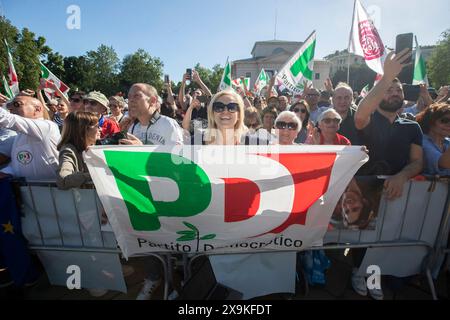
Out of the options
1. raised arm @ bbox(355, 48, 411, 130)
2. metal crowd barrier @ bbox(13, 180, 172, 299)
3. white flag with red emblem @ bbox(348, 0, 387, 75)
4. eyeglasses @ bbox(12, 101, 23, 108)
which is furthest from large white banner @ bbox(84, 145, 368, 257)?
white flag with red emblem @ bbox(348, 0, 387, 75)

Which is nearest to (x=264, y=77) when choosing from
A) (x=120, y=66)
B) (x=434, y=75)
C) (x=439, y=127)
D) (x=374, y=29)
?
(x=374, y=29)

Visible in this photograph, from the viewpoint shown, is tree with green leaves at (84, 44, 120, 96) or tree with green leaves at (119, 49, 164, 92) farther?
tree with green leaves at (119, 49, 164, 92)

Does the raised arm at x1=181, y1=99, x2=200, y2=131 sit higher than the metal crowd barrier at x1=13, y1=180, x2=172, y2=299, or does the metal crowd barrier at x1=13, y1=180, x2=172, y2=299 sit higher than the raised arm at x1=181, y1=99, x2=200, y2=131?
the raised arm at x1=181, y1=99, x2=200, y2=131

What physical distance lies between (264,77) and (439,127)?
10.8 m

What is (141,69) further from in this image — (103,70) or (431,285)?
(431,285)

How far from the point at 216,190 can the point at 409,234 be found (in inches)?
71.5

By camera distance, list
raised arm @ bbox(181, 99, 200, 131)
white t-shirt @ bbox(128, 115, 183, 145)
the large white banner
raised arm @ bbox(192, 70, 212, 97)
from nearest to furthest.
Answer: the large white banner < white t-shirt @ bbox(128, 115, 183, 145) < raised arm @ bbox(181, 99, 200, 131) < raised arm @ bbox(192, 70, 212, 97)

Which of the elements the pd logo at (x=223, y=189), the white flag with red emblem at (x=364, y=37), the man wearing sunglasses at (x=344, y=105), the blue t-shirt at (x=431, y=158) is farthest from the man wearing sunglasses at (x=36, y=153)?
the white flag with red emblem at (x=364, y=37)

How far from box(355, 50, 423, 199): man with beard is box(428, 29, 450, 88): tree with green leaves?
1718 inches

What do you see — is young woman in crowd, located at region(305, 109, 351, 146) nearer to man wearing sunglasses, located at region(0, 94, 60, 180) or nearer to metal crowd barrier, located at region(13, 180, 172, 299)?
metal crowd barrier, located at region(13, 180, 172, 299)

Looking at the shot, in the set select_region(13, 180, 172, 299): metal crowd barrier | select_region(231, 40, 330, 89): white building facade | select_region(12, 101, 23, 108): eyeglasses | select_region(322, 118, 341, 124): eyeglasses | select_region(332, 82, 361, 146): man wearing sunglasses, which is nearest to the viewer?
select_region(13, 180, 172, 299): metal crowd barrier

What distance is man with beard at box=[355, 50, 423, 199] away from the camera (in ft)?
7.32

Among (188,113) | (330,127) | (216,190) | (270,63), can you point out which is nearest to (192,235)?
(216,190)

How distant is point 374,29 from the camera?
18.1ft
